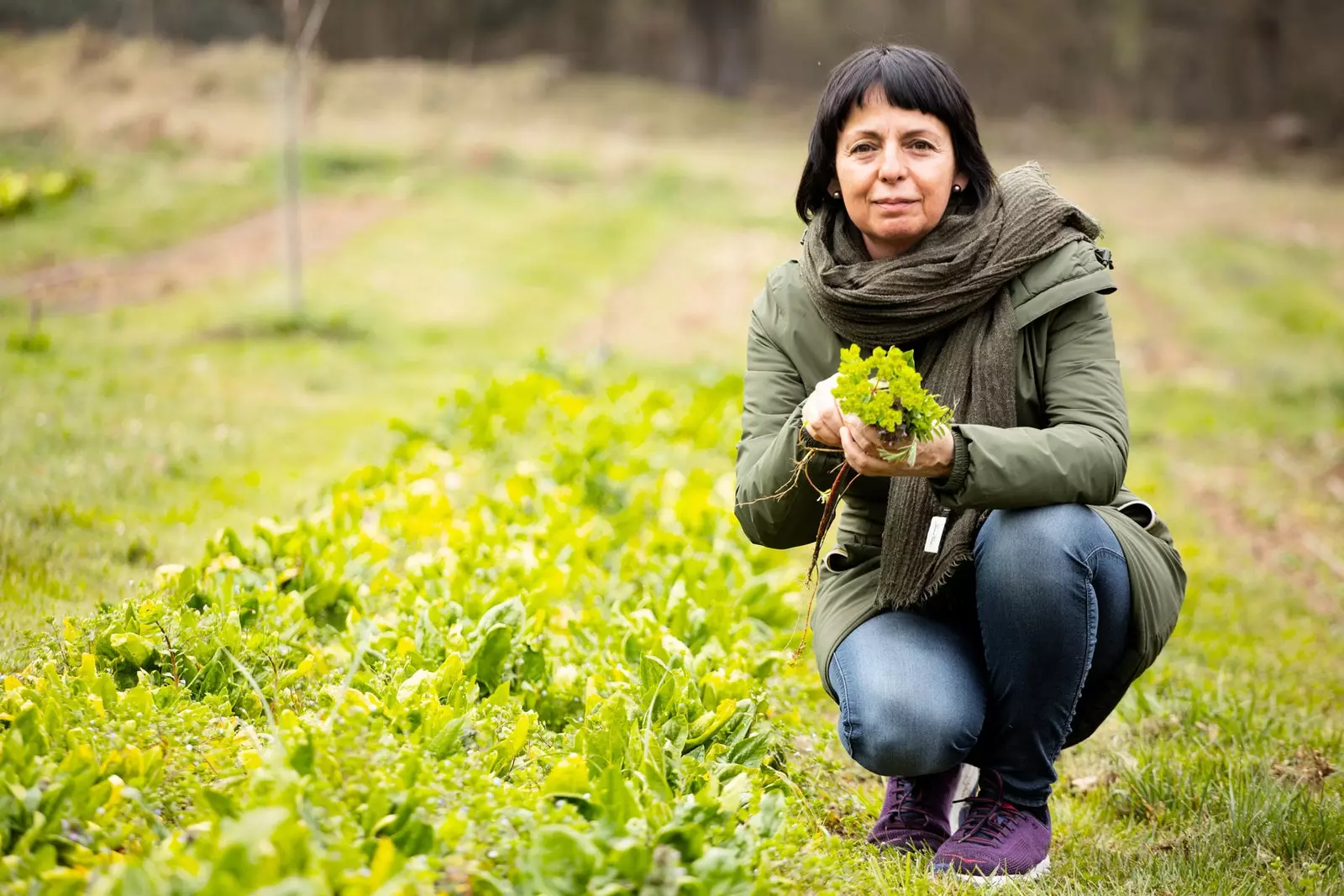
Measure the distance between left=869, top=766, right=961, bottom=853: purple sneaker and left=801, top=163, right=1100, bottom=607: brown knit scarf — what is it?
1.43ft

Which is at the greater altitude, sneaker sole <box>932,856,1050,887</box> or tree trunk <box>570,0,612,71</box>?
tree trunk <box>570,0,612,71</box>

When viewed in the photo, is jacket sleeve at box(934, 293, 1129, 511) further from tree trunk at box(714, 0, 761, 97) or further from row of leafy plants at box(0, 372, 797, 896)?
tree trunk at box(714, 0, 761, 97)

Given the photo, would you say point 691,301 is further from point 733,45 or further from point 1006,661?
point 733,45

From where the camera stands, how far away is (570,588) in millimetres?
4156

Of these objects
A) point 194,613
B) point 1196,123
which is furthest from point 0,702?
point 1196,123

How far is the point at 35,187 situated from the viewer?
642 inches

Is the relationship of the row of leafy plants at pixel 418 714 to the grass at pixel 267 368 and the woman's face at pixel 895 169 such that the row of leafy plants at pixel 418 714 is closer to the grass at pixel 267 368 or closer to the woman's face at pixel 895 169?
the grass at pixel 267 368

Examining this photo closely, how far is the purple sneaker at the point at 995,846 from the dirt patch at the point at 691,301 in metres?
7.47

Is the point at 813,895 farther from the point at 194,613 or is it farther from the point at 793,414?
the point at 194,613

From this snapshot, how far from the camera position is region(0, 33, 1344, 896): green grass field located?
126 inches

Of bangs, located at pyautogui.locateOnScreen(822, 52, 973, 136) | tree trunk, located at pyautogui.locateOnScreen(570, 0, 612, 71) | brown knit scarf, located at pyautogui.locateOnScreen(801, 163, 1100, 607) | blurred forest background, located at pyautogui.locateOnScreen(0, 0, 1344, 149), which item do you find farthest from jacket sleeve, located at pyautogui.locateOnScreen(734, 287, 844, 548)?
tree trunk, located at pyautogui.locateOnScreen(570, 0, 612, 71)

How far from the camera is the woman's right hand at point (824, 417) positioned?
2.56 metres

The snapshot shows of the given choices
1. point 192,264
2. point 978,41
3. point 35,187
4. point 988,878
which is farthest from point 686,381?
point 978,41

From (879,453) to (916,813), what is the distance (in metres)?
0.90
